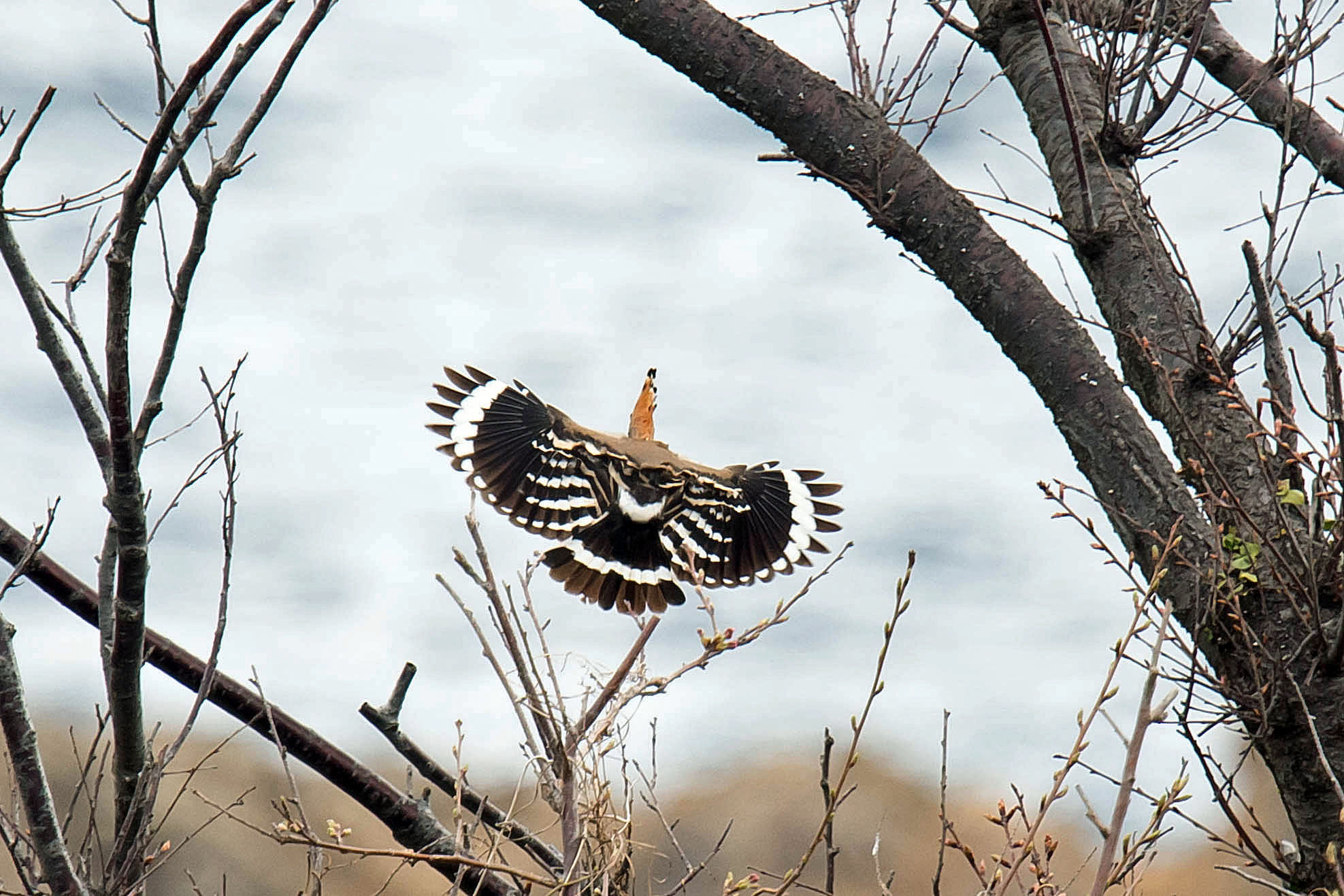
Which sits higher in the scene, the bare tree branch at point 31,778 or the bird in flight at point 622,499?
the bird in flight at point 622,499

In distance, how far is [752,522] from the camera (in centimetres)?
284

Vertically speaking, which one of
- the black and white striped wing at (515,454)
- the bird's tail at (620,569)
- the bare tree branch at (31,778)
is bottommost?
the bare tree branch at (31,778)

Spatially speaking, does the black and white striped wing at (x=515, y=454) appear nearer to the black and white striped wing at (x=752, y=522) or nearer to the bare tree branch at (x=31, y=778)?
the black and white striped wing at (x=752, y=522)

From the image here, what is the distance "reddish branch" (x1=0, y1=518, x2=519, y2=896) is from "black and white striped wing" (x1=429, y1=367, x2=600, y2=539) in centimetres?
64

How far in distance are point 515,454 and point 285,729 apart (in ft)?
2.66

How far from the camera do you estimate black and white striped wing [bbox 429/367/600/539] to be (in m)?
2.62

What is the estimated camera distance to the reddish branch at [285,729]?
78.5 inches

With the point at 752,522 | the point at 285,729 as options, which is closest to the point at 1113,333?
the point at 752,522

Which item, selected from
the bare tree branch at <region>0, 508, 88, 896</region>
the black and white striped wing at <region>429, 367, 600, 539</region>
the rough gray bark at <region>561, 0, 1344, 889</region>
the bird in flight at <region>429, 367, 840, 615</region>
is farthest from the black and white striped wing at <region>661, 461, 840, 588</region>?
the bare tree branch at <region>0, 508, 88, 896</region>

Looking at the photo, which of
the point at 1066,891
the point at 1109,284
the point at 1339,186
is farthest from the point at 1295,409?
the point at 1339,186

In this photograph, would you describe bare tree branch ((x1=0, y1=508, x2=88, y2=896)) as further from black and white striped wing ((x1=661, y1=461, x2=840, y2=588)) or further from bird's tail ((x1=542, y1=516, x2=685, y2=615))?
black and white striped wing ((x1=661, y1=461, x2=840, y2=588))

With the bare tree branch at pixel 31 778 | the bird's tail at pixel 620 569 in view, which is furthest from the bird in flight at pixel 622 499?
the bare tree branch at pixel 31 778

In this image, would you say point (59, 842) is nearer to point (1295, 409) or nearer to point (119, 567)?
point (119, 567)

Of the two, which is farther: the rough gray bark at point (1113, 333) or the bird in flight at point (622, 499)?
the bird in flight at point (622, 499)
